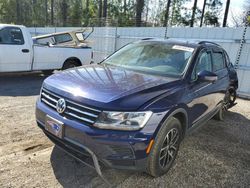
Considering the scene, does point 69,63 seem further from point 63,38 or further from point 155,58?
point 155,58

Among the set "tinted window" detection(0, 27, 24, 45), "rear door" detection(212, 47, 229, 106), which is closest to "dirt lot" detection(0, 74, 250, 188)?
"rear door" detection(212, 47, 229, 106)

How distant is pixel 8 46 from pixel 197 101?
605cm

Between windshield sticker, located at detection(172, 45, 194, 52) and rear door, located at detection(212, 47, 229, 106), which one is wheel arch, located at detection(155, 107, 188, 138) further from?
rear door, located at detection(212, 47, 229, 106)

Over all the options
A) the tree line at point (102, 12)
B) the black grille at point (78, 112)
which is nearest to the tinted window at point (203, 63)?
the black grille at point (78, 112)

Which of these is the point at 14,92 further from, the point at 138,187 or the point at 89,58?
the point at 138,187

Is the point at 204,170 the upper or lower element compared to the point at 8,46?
lower

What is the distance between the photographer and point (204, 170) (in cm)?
323

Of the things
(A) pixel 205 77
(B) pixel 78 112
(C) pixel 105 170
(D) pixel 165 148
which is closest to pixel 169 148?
(D) pixel 165 148

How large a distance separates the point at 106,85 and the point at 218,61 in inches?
114

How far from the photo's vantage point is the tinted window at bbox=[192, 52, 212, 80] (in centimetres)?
347

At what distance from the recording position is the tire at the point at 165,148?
2.61 meters

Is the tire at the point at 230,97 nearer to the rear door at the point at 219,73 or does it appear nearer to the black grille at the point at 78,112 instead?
the rear door at the point at 219,73

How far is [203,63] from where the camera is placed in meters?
3.83

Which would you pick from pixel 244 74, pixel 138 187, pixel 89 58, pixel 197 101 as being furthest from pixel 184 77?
pixel 89 58
